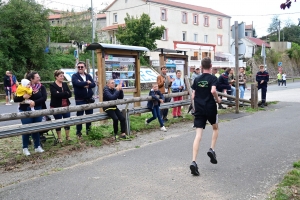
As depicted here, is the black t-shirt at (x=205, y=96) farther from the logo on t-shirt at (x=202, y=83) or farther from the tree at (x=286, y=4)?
the tree at (x=286, y=4)

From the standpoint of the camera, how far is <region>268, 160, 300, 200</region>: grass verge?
469 centimetres

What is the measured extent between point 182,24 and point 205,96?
157ft

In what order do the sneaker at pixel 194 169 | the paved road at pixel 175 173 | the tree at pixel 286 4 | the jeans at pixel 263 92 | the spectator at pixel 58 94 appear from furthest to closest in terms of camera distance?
1. the jeans at pixel 263 92
2. the spectator at pixel 58 94
3. the sneaker at pixel 194 169
4. the paved road at pixel 175 173
5. the tree at pixel 286 4

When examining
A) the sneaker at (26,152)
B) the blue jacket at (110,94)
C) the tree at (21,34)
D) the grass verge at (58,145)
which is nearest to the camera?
the grass verge at (58,145)

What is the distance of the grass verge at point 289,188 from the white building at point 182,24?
39555 millimetres

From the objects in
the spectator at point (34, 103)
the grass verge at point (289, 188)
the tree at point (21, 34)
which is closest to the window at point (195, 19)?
the tree at point (21, 34)

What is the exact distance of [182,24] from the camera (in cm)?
5247

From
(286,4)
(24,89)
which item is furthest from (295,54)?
(286,4)

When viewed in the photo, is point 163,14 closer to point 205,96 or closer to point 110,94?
point 110,94

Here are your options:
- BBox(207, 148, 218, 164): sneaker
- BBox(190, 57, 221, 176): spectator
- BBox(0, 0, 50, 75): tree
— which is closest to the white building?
BBox(0, 0, 50, 75): tree

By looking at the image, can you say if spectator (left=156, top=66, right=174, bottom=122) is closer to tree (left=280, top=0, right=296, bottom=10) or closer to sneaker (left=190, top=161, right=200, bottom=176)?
sneaker (left=190, top=161, right=200, bottom=176)

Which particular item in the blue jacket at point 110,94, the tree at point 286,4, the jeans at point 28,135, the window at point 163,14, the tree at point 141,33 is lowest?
the jeans at point 28,135

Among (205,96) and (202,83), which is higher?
(202,83)

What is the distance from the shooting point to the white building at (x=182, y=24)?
4838cm
